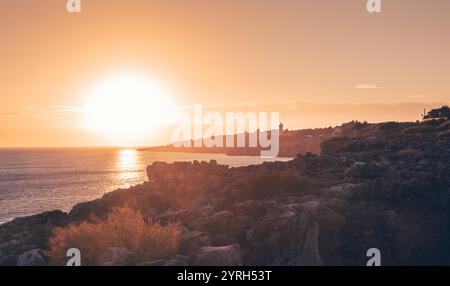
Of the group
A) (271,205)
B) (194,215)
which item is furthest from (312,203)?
(194,215)

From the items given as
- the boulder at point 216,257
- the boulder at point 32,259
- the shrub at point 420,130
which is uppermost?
the shrub at point 420,130

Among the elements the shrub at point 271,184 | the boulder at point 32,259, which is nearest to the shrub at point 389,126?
the shrub at point 271,184

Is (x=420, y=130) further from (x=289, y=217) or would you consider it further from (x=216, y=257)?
(x=216, y=257)

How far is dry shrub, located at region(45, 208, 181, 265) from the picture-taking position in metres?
16.6

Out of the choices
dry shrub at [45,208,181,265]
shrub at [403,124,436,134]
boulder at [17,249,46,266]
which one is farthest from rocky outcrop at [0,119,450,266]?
shrub at [403,124,436,134]

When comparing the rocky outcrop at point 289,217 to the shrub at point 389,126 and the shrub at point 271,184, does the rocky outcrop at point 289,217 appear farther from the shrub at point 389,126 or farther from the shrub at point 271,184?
the shrub at point 389,126

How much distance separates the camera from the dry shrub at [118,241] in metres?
16.6

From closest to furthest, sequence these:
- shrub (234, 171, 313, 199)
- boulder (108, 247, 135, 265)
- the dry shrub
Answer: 1. boulder (108, 247, 135, 265)
2. the dry shrub
3. shrub (234, 171, 313, 199)

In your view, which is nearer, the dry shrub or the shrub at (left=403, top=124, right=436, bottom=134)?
the dry shrub

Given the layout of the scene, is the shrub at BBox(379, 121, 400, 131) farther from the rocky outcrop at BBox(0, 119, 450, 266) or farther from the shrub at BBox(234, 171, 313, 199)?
the shrub at BBox(234, 171, 313, 199)

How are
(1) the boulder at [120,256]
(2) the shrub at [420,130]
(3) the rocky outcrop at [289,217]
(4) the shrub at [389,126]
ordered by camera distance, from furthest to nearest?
1. (4) the shrub at [389,126]
2. (2) the shrub at [420,130]
3. (3) the rocky outcrop at [289,217]
4. (1) the boulder at [120,256]

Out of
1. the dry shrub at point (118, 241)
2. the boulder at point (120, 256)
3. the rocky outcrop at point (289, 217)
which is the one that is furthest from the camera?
the rocky outcrop at point (289, 217)

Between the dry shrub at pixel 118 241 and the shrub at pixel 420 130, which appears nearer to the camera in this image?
the dry shrub at pixel 118 241
